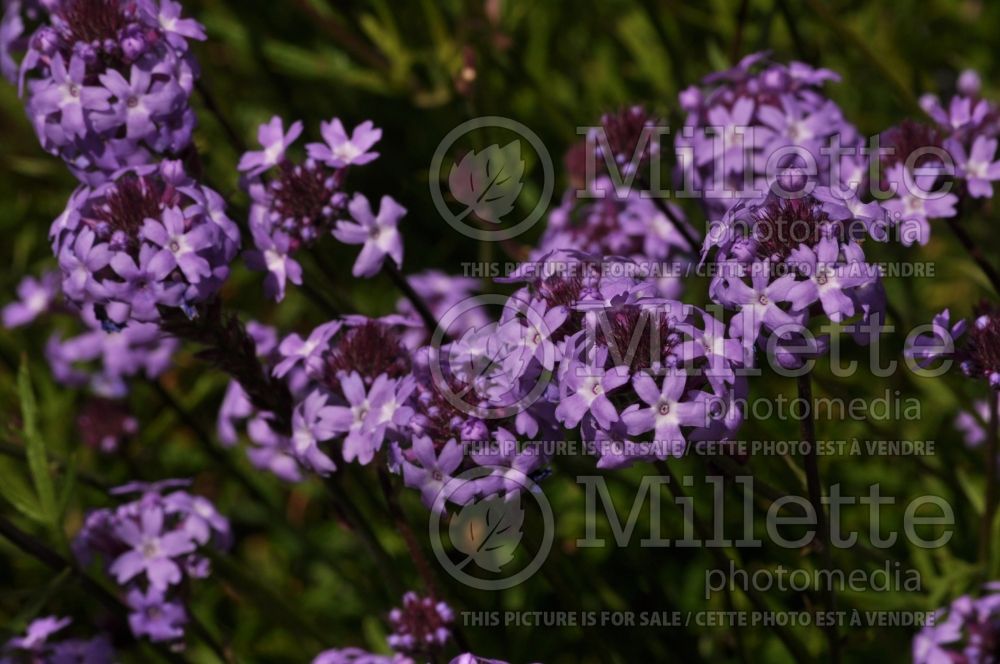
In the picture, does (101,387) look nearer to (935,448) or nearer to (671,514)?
(671,514)

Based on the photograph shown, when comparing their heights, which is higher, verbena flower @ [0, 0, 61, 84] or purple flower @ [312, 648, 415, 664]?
verbena flower @ [0, 0, 61, 84]

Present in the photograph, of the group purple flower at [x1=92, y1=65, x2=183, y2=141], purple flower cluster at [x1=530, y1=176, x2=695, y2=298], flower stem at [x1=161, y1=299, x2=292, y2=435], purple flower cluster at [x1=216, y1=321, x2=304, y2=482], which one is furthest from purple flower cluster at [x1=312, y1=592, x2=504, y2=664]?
purple flower at [x1=92, y1=65, x2=183, y2=141]

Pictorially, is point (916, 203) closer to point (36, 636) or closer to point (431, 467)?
point (431, 467)

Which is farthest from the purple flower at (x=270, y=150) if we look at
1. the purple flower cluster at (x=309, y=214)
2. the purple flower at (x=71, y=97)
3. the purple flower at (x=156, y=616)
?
the purple flower at (x=156, y=616)

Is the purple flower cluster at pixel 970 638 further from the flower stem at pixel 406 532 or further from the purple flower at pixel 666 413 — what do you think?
the flower stem at pixel 406 532
